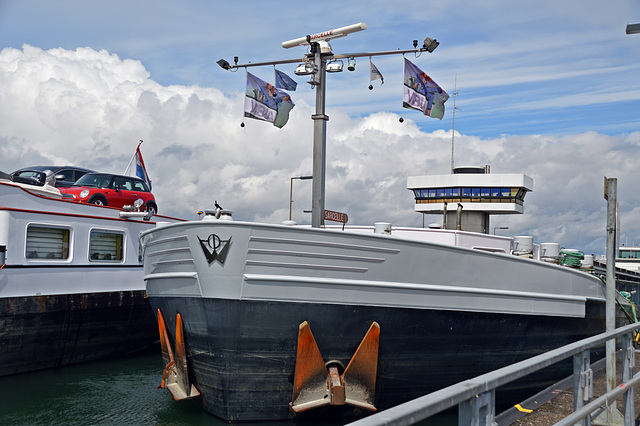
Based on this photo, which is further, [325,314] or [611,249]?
[325,314]

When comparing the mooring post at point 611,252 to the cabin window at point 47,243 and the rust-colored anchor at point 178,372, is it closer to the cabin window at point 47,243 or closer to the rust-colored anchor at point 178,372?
the rust-colored anchor at point 178,372

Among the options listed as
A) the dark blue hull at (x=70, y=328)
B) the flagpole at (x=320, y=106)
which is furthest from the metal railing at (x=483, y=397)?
the dark blue hull at (x=70, y=328)

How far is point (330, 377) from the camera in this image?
8094mm

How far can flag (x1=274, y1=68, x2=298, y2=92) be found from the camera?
39.6 ft

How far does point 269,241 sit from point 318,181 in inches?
118

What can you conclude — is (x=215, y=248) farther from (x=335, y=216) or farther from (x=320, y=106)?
(x=320, y=106)

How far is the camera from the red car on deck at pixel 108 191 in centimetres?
1714

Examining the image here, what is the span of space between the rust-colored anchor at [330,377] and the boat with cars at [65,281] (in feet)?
25.8

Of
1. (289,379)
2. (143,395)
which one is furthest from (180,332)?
(143,395)

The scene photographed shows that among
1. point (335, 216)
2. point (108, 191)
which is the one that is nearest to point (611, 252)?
point (335, 216)

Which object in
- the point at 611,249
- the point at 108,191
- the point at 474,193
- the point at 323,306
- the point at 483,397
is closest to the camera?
the point at 483,397

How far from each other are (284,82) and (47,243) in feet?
22.9

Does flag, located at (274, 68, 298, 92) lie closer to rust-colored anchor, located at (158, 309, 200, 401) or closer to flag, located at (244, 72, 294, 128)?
flag, located at (244, 72, 294, 128)

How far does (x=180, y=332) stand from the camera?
924 centimetres
